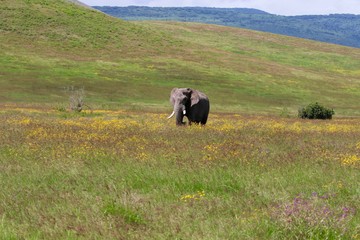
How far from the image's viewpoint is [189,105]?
26047 mm

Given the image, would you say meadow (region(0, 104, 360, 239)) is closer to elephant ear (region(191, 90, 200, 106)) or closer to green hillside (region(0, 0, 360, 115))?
elephant ear (region(191, 90, 200, 106))

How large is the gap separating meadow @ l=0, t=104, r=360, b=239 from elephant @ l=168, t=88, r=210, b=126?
11215mm

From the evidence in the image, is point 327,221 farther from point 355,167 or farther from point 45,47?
point 45,47

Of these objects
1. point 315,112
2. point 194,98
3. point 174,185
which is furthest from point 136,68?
point 174,185

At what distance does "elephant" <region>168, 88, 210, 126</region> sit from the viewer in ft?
82.8

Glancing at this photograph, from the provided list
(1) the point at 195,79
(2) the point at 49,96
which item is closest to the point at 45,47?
(1) the point at 195,79

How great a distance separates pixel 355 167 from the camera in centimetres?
1041

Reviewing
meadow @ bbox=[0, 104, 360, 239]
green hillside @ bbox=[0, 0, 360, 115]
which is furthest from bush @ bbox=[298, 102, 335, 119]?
meadow @ bbox=[0, 104, 360, 239]

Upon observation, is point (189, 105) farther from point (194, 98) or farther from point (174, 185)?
point (174, 185)

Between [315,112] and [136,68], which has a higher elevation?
[315,112]

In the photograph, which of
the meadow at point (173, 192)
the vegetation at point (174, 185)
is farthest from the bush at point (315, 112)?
the meadow at point (173, 192)

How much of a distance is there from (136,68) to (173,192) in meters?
75.5

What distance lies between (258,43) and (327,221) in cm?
14791

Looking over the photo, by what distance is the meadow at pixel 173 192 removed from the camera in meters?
5.68
